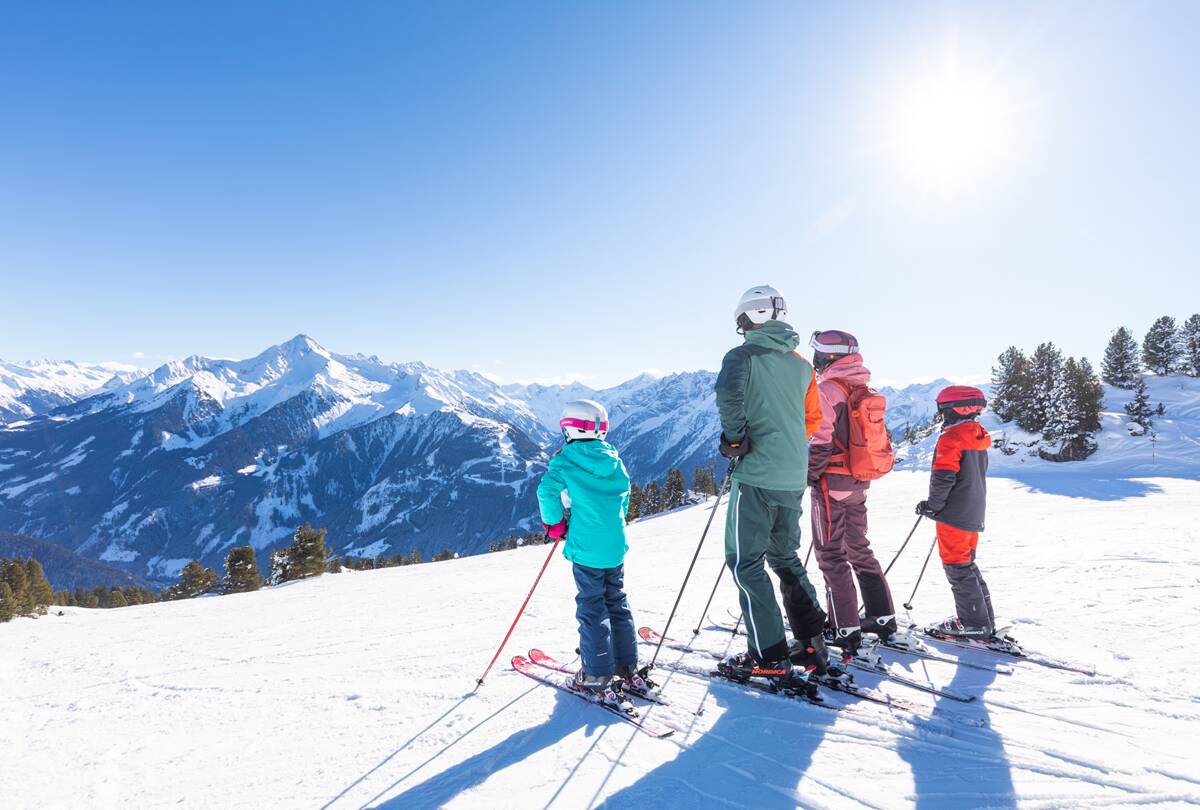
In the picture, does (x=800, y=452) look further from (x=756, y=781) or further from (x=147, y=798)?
(x=147, y=798)

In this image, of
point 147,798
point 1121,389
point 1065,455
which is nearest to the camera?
point 147,798

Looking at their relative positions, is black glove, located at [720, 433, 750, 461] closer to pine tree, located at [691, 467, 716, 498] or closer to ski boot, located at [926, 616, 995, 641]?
ski boot, located at [926, 616, 995, 641]

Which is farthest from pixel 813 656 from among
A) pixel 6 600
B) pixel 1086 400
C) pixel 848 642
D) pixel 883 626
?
pixel 1086 400

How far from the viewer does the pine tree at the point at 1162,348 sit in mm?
79312

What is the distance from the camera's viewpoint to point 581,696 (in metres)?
4.59

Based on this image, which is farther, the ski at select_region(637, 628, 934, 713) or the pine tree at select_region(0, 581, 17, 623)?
the pine tree at select_region(0, 581, 17, 623)

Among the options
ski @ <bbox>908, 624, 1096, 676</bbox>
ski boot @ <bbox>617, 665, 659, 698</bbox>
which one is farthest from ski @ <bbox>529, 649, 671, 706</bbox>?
ski @ <bbox>908, 624, 1096, 676</bbox>

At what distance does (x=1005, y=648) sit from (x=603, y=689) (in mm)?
4123

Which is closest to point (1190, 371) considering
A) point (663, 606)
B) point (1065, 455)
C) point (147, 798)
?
point (1065, 455)

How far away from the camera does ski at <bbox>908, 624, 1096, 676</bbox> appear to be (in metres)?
4.82

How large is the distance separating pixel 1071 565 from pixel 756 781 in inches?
344

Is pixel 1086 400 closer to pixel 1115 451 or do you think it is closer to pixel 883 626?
pixel 1115 451

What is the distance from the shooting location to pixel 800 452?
4586 mm

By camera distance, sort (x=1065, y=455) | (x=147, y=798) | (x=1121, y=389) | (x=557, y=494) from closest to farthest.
Answer: (x=147, y=798) → (x=557, y=494) → (x=1065, y=455) → (x=1121, y=389)
